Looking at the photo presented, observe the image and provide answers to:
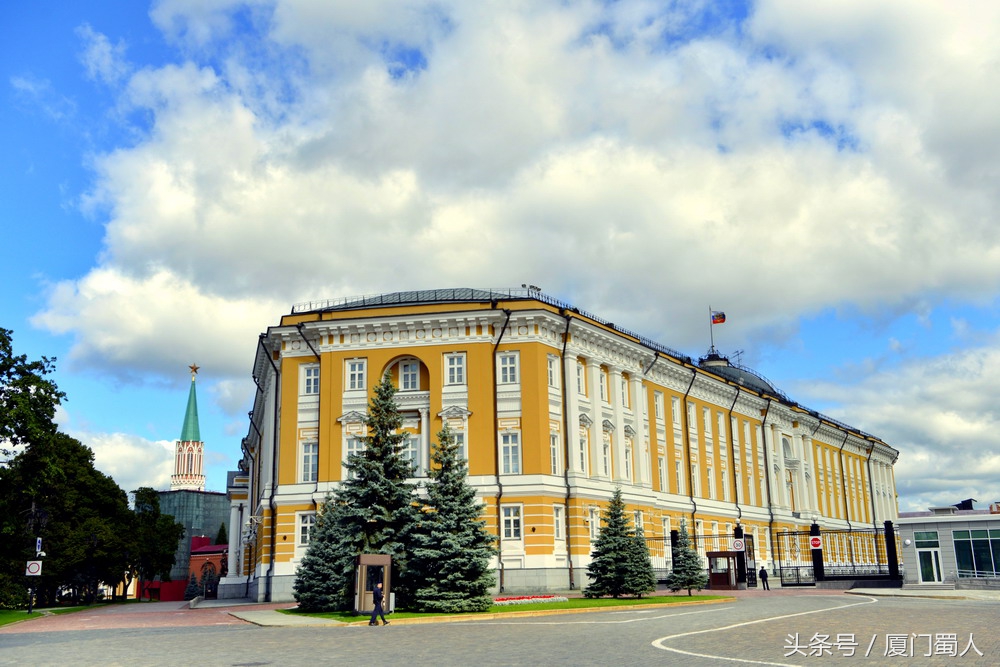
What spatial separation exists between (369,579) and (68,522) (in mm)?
42047

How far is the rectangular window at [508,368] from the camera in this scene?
153 ft

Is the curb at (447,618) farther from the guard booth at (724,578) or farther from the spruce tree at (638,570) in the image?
the guard booth at (724,578)

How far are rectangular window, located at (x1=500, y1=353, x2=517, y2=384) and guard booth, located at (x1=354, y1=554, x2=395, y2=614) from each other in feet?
55.9

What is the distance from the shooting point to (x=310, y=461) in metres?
47.3

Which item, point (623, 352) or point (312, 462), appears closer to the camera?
point (312, 462)

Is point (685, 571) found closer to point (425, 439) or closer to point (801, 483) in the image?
point (425, 439)

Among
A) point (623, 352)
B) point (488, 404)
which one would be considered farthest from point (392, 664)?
point (623, 352)

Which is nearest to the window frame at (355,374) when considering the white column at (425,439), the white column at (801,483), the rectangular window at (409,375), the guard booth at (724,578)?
the rectangular window at (409,375)

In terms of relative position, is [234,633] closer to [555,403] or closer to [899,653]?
[899,653]

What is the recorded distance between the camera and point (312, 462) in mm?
47281

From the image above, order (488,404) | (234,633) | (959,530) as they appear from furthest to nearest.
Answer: (959,530), (488,404), (234,633)

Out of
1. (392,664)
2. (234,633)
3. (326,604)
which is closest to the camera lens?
(392,664)

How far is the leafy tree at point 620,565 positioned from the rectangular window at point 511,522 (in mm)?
6963

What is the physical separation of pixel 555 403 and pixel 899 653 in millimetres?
31232
